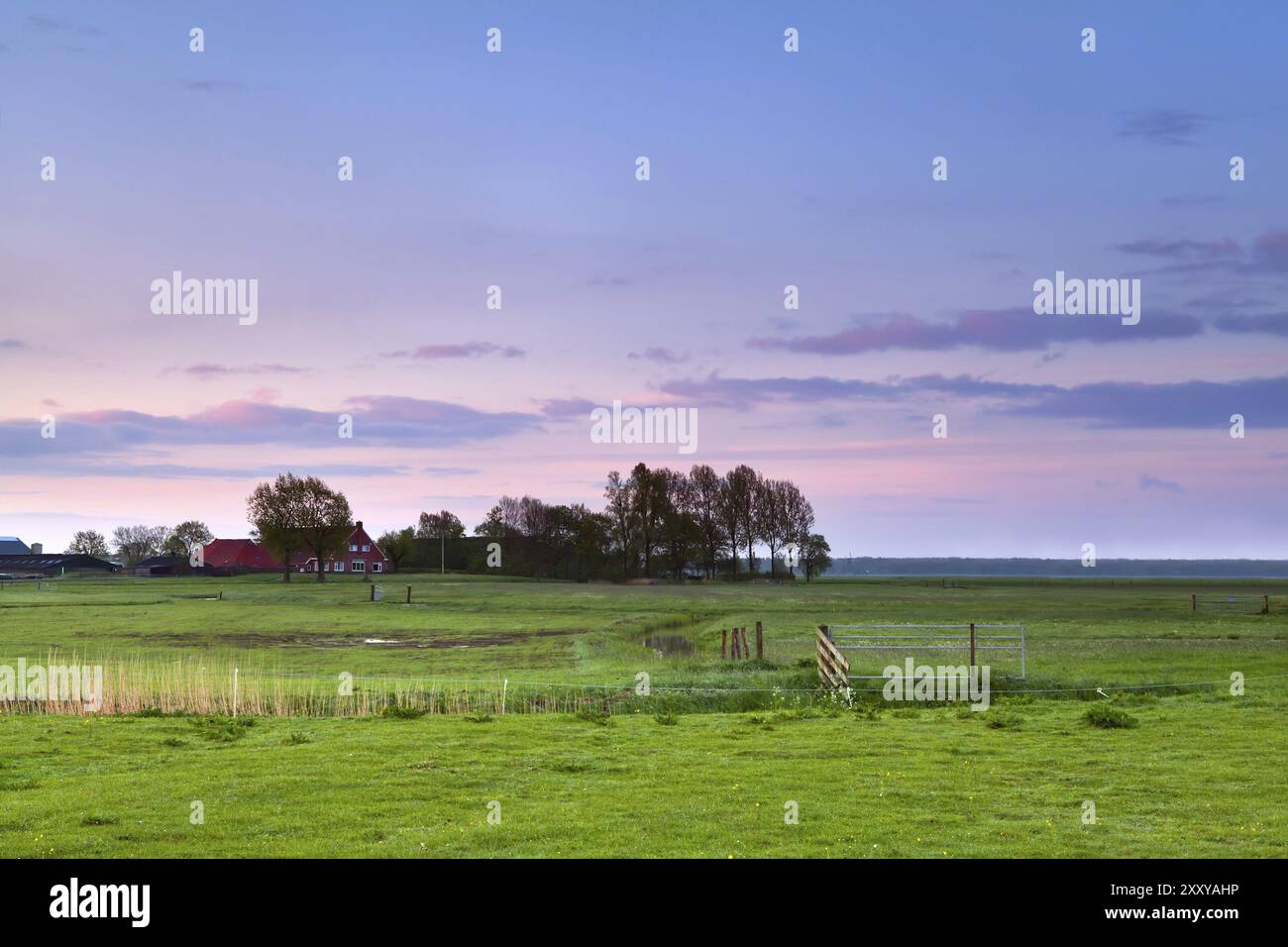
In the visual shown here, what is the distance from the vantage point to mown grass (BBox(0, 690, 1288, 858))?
15.0m

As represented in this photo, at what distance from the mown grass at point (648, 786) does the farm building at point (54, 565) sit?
167093mm

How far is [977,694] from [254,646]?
3923 centimetres

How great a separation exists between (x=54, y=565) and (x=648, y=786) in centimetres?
18840

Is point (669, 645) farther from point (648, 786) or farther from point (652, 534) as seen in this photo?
point (652, 534)

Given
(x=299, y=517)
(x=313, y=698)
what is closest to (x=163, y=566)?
(x=299, y=517)

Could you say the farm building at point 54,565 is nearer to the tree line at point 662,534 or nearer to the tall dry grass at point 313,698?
the tree line at point 662,534

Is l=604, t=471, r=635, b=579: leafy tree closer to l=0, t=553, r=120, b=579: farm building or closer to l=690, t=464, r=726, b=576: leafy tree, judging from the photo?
l=690, t=464, r=726, b=576: leafy tree

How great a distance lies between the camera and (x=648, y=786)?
1903cm

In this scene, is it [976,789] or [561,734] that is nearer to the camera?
[976,789]

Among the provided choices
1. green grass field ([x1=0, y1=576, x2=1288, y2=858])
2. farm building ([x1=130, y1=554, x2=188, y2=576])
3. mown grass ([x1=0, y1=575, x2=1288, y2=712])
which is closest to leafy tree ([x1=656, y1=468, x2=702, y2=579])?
mown grass ([x1=0, y1=575, x2=1288, y2=712])

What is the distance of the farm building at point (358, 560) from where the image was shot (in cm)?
18600

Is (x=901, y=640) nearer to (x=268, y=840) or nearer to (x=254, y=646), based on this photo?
(x=254, y=646)
